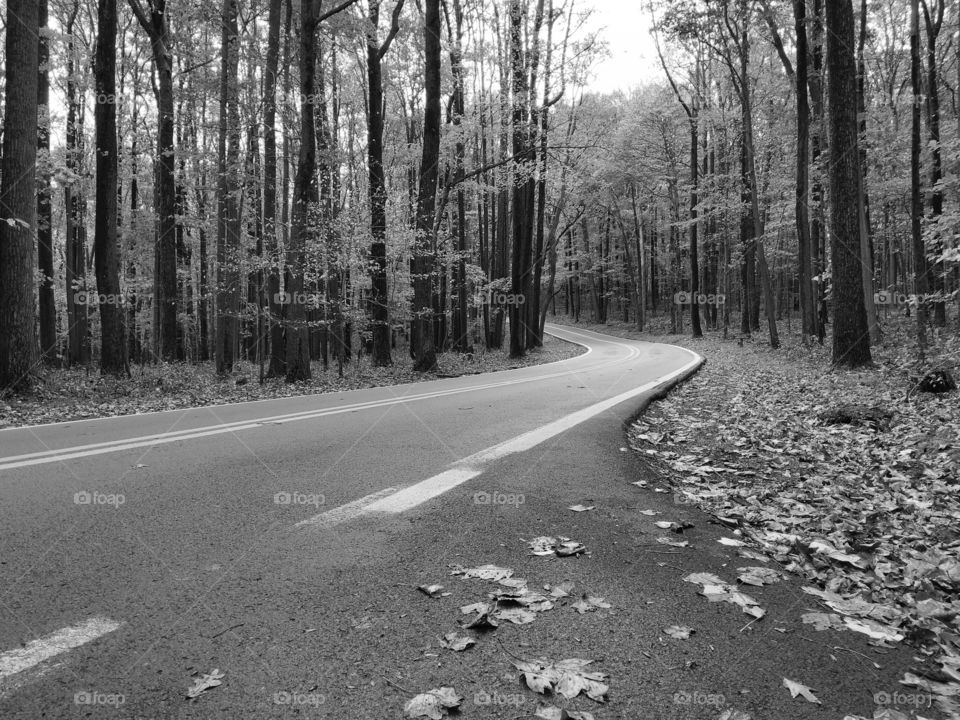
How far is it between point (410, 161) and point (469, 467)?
25.4m

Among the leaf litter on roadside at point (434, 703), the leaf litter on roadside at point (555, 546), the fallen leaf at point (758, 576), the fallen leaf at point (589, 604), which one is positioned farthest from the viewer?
the leaf litter on roadside at point (555, 546)

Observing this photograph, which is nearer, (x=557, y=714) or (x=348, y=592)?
(x=557, y=714)

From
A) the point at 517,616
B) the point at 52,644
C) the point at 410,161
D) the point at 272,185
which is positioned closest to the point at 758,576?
the point at 517,616

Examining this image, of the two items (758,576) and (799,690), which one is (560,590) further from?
(758,576)

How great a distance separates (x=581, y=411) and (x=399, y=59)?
21.6 metres

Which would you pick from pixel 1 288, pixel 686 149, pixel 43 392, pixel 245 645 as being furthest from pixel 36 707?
pixel 686 149

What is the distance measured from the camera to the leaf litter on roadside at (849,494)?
8.82 ft

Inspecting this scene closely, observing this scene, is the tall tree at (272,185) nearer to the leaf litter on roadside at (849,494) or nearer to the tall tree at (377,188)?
the tall tree at (377,188)

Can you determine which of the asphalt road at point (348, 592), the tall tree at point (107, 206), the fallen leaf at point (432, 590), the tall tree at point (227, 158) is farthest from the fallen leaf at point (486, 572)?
the tall tree at point (227, 158)

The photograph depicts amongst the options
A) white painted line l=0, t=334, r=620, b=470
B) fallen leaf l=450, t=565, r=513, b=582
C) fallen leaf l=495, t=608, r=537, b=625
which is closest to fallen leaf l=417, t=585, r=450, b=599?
fallen leaf l=450, t=565, r=513, b=582

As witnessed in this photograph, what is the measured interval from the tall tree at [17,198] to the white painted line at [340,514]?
9383 mm

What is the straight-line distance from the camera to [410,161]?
90.2 feet

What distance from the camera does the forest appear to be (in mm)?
12516

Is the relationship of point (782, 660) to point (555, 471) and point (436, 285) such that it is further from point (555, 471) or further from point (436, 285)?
point (436, 285)
